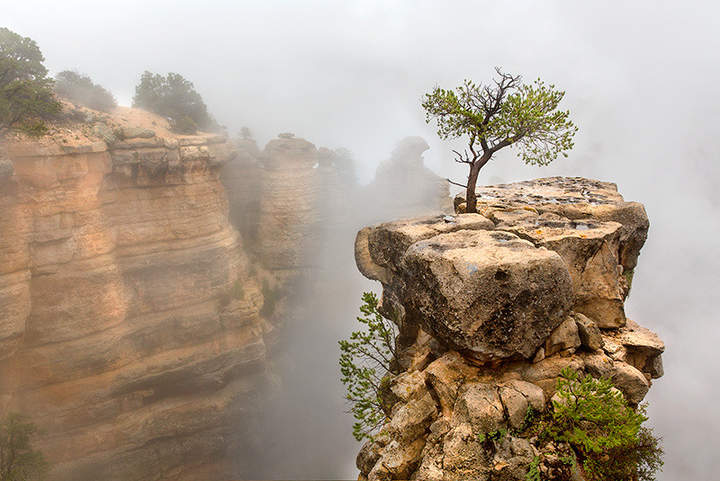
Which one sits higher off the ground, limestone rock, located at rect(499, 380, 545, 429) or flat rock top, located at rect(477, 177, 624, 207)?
flat rock top, located at rect(477, 177, 624, 207)

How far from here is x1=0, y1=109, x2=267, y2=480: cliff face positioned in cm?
2611

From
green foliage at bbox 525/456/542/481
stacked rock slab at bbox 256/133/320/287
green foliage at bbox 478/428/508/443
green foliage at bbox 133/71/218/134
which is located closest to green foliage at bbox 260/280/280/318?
stacked rock slab at bbox 256/133/320/287

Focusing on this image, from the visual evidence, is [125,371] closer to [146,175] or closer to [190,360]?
[190,360]

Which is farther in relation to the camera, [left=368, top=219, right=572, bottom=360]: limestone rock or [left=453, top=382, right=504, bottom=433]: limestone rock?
[left=368, top=219, right=572, bottom=360]: limestone rock

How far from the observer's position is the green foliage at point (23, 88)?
25.3 meters

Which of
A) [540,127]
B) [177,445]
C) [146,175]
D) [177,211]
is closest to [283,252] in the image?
[177,211]


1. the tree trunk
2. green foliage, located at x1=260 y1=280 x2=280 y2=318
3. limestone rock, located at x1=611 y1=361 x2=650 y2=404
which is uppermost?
the tree trunk

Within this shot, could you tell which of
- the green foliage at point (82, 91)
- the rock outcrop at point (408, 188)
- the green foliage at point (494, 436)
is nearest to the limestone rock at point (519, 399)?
the green foliage at point (494, 436)

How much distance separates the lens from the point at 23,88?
84.6 feet

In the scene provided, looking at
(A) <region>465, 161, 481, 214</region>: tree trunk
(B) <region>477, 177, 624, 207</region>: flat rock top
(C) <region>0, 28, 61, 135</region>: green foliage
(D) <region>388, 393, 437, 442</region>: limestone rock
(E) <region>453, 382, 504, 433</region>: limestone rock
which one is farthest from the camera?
(C) <region>0, 28, 61, 135</region>: green foliage

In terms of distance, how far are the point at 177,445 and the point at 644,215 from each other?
118 feet

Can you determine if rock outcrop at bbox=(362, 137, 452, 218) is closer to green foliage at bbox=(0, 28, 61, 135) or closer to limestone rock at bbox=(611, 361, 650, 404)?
green foliage at bbox=(0, 28, 61, 135)

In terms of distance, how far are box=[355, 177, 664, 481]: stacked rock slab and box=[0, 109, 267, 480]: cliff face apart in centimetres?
2640

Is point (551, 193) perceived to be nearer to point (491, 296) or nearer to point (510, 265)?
point (510, 265)
